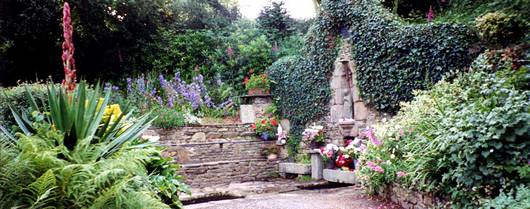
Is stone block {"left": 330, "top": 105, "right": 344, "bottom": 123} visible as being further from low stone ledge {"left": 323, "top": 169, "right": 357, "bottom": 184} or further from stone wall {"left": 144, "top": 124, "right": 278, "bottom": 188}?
stone wall {"left": 144, "top": 124, "right": 278, "bottom": 188}

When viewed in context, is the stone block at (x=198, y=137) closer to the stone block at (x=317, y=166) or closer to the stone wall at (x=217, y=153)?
the stone wall at (x=217, y=153)

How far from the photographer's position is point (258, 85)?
29.5ft

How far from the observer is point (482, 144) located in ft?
10.2

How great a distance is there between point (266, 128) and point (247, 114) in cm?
53


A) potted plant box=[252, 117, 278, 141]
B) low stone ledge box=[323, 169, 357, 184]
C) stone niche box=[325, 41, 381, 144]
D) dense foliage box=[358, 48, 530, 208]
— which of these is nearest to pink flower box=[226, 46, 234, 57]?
potted plant box=[252, 117, 278, 141]

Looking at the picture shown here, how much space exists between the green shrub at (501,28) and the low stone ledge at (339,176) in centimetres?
255

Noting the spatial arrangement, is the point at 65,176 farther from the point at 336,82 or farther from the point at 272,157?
the point at 272,157

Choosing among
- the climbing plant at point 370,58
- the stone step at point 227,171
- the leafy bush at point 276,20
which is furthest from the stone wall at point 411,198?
the leafy bush at point 276,20

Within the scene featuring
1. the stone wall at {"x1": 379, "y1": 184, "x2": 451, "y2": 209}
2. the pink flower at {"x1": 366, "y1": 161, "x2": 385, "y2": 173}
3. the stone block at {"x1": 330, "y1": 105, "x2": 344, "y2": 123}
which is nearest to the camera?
the stone wall at {"x1": 379, "y1": 184, "x2": 451, "y2": 209}

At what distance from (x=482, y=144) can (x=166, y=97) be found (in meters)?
7.11

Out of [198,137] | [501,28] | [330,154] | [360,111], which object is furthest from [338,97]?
[501,28]

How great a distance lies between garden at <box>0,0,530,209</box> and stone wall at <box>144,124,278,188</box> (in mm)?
27

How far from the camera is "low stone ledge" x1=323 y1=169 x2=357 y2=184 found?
20.1ft

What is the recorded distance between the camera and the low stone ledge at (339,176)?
613 centimetres
